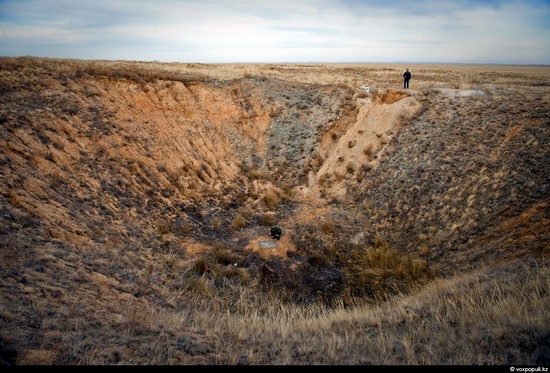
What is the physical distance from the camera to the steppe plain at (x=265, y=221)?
15.5 ft

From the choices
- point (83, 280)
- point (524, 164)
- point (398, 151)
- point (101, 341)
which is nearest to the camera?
point (101, 341)

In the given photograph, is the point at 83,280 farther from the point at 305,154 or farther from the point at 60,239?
the point at 305,154

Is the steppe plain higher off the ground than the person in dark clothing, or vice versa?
the steppe plain

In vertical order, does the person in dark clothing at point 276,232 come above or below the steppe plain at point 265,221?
below

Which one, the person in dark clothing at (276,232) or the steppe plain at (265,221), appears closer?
the steppe plain at (265,221)

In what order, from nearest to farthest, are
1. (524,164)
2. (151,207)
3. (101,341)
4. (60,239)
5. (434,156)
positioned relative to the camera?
(101,341) < (60,239) < (524,164) < (151,207) < (434,156)

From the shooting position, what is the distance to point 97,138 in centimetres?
1284

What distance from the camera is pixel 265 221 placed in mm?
13141

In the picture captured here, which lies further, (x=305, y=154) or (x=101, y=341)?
(x=305, y=154)

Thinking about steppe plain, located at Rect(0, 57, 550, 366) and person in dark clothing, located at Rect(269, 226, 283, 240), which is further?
person in dark clothing, located at Rect(269, 226, 283, 240)

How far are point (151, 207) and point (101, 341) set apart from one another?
26.7 ft

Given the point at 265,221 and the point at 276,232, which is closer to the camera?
the point at 276,232

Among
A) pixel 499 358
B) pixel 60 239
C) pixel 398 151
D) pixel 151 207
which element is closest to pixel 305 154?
pixel 398 151

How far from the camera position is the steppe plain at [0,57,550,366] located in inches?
186
